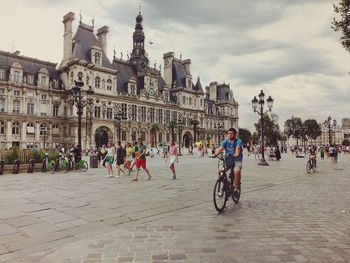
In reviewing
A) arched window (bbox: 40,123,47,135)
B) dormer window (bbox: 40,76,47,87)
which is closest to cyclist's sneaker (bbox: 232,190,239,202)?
arched window (bbox: 40,123,47,135)

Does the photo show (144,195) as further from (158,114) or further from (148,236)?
(158,114)

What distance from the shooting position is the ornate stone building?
48.3 meters

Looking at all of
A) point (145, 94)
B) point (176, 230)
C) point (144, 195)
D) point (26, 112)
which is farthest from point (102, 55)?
point (176, 230)

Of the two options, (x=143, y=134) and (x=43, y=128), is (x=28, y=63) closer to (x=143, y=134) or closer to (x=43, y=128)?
(x=43, y=128)

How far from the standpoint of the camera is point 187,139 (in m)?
78.8

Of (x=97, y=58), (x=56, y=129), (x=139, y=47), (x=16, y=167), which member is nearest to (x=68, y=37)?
(x=97, y=58)

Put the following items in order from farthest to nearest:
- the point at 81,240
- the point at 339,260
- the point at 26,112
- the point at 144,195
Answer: the point at 26,112, the point at 144,195, the point at 81,240, the point at 339,260

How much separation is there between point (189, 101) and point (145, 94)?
17099 millimetres

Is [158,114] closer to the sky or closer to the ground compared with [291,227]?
closer to the sky

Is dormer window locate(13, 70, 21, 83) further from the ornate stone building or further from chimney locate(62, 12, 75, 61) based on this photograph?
chimney locate(62, 12, 75, 61)

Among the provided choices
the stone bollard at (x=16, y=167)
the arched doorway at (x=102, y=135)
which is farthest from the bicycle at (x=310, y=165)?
the arched doorway at (x=102, y=135)

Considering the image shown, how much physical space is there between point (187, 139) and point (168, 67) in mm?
20082

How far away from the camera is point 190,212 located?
7.12 meters

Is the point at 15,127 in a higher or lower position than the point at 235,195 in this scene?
higher
